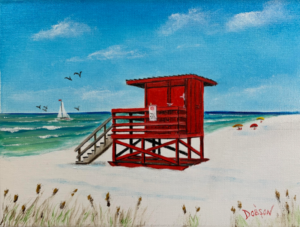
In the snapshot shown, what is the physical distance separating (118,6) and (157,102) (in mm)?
3344

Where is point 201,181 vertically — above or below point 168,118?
below

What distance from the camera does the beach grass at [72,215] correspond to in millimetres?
4965

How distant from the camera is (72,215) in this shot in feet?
16.6

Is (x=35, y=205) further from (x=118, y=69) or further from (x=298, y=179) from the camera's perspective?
(x=298, y=179)

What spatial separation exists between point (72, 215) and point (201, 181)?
2.48m

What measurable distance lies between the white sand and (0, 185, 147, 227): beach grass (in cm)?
16

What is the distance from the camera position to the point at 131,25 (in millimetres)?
5707

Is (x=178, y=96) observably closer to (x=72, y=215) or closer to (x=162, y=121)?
(x=162, y=121)

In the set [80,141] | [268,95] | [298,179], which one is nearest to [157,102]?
[80,141]

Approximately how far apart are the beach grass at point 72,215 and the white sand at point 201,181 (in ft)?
0.54
